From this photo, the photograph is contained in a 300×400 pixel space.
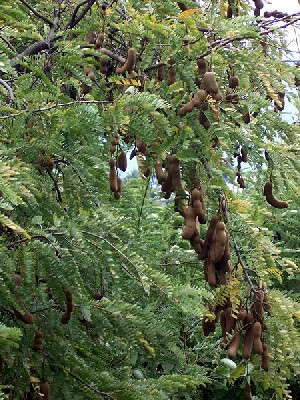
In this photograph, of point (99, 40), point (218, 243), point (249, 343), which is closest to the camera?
point (218, 243)

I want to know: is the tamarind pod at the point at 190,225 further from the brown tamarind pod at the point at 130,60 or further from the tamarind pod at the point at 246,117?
the brown tamarind pod at the point at 130,60

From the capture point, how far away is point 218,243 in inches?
111

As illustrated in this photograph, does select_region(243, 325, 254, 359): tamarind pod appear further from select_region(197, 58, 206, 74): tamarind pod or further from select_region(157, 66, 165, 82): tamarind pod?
select_region(157, 66, 165, 82): tamarind pod

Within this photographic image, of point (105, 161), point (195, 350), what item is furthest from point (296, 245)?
point (105, 161)

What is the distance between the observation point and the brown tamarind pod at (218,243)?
281cm

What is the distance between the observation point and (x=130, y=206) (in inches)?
212

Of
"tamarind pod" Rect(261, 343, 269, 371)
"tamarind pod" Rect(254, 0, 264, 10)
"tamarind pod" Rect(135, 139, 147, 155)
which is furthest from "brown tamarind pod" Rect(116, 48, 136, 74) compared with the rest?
"tamarind pod" Rect(254, 0, 264, 10)

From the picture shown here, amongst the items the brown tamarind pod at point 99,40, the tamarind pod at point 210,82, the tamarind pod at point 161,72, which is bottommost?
the tamarind pod at point 210,82

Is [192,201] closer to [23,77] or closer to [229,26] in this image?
[229,26]

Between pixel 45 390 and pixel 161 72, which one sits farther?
pixel 161 72

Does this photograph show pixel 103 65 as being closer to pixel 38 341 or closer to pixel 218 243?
pixel 218 243

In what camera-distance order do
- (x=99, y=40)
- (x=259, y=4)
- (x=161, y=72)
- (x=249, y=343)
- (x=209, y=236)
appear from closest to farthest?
1. (x=209, y=236)
2. (x=249, y=343)
3. (x=161, y=72)
4. (x=99, y=40)
5. (x=259, y=4)

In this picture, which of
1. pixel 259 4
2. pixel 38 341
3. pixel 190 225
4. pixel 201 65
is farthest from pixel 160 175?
pixel 259 4

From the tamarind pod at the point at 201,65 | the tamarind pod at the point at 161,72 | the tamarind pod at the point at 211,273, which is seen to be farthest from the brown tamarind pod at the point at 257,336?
the tamarind pod at the point at 161,72
